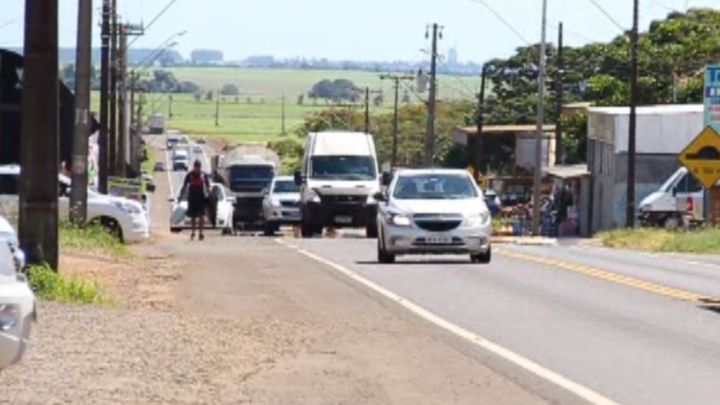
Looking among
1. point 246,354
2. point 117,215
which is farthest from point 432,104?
point 246,354

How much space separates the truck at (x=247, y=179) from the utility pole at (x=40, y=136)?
135ft

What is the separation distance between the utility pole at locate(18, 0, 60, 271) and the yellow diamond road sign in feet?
91.4

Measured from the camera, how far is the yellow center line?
2409 cm

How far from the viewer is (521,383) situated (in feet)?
48.8

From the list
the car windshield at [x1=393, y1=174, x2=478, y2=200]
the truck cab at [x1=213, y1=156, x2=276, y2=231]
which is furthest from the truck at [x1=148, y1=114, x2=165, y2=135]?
the car windshield at [x1=393, y1=174, x2=478, y2=200]

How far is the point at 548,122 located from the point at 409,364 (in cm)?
9907

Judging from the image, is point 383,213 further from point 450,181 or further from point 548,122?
point 548,122

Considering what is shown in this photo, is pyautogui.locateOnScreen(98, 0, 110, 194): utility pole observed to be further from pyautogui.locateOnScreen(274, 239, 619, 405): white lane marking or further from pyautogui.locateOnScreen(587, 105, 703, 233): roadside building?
pyautogui.locateOnScreen(274, 239, 619, 405): white lane marking

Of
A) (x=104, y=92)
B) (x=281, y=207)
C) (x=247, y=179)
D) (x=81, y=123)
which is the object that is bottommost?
(x=281, y=207)

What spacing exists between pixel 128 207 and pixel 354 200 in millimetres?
10427

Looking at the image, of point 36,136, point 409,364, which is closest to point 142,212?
point 36,136

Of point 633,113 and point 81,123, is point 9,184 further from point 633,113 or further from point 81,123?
point 633,113

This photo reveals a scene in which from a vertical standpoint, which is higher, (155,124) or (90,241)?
(155,124)

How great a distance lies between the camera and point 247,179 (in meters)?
71.4
